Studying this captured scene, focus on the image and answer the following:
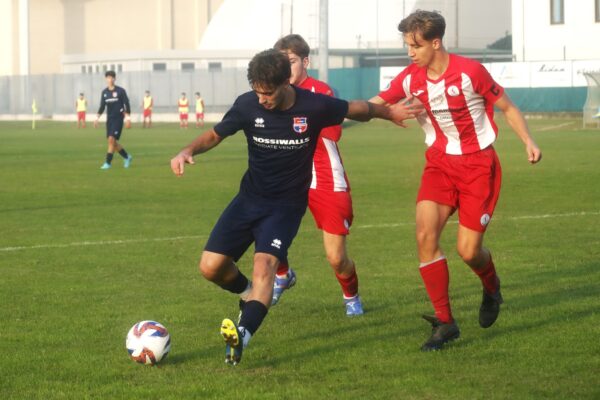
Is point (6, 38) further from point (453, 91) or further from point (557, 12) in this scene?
point (453, 91)

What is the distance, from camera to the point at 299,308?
8836 mm

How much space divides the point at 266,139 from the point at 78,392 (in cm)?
190

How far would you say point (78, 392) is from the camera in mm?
6289

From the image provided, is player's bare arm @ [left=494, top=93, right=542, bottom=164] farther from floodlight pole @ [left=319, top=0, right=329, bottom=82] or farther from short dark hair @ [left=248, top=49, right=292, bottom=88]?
floodlight pole @ [left=319, top=0, right=329, bottom=82]

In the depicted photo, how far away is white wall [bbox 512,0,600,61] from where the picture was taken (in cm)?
5644

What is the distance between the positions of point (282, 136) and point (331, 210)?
1.64 m

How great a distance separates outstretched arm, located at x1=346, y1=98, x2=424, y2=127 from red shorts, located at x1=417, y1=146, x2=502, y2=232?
1.37ft

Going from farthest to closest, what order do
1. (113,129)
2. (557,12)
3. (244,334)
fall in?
(557,12)
(113,129)
(244,334)

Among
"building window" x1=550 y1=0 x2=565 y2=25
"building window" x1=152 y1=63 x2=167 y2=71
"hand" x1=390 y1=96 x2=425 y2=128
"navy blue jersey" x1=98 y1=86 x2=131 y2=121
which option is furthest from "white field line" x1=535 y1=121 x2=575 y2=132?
"hand" x1=390 y1=96 x2=425 y2=128

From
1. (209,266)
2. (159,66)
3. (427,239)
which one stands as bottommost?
(209,266)

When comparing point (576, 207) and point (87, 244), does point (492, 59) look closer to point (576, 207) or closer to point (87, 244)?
point (576, 207)

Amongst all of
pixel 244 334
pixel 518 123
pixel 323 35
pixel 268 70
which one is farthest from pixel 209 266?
pixel 323 35

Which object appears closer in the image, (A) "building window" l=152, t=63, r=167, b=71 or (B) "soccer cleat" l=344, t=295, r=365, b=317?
(B) "soccer cleat" l=344, t=295, r=365, b=317

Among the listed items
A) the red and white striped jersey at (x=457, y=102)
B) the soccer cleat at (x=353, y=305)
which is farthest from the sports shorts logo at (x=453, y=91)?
the soccer cleat at (x=353, y=305)
